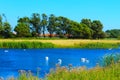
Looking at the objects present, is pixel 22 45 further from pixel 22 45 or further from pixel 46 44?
pixel 46 44

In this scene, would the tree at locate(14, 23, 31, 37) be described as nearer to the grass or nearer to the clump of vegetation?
the clump of vegetation

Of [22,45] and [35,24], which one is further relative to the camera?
[35,24]

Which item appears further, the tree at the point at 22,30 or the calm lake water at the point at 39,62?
the tree at the point at 22,30

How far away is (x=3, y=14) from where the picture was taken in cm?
10725

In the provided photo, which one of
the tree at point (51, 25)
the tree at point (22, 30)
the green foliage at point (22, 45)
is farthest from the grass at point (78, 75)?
the tree at point (51, 25)

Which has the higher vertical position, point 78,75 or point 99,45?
point 78,75

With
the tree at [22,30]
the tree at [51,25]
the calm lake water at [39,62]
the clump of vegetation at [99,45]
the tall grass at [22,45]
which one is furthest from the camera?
the tree at [51,25]

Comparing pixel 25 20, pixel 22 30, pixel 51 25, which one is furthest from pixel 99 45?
pixel 25 20

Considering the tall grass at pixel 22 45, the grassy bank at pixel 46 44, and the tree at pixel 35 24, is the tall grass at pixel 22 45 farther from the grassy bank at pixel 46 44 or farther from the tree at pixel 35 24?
the tree at pixel 35 24

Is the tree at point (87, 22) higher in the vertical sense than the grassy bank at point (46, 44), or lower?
higher

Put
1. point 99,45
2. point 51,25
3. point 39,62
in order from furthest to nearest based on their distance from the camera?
1. point 51,25
2. point 99,45
3. point 39,62

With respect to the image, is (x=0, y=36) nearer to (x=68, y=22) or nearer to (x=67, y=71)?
(x=68, y=22)

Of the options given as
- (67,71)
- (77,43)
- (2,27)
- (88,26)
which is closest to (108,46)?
(77,43)

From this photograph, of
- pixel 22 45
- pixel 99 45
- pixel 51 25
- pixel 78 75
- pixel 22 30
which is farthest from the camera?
pixel 51 25
